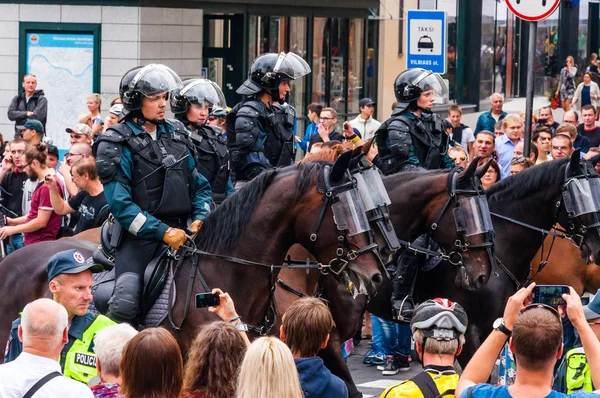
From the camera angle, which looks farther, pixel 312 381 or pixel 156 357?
pixel 312 381

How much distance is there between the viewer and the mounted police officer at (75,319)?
21.5 feet

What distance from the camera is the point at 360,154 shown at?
8055 millimetres

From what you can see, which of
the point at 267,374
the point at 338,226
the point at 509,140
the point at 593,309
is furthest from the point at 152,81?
the point at 509,140

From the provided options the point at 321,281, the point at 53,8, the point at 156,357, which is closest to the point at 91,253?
the point at 321,281

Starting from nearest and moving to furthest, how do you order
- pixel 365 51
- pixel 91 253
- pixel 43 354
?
pixel 43 354 < pixel 91 253 < pixel 365 51

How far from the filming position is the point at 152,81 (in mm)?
8148

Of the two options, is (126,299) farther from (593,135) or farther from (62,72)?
(62,72)

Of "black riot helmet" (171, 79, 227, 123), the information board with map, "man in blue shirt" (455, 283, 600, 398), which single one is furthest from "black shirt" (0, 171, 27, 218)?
"man in blue shirt" (455, 283, 600, 398)

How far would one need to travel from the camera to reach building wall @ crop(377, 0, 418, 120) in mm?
30156

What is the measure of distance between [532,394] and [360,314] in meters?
4.88

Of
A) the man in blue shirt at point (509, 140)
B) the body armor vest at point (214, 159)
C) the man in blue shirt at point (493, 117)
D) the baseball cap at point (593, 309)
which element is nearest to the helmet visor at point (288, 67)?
the body armor vest at point (214, 159)

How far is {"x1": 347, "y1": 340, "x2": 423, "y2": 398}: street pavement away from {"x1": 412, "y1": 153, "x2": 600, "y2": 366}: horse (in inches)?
58.4

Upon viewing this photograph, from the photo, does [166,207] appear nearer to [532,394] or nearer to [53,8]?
[532,394]

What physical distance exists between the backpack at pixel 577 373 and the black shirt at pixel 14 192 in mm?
9309
